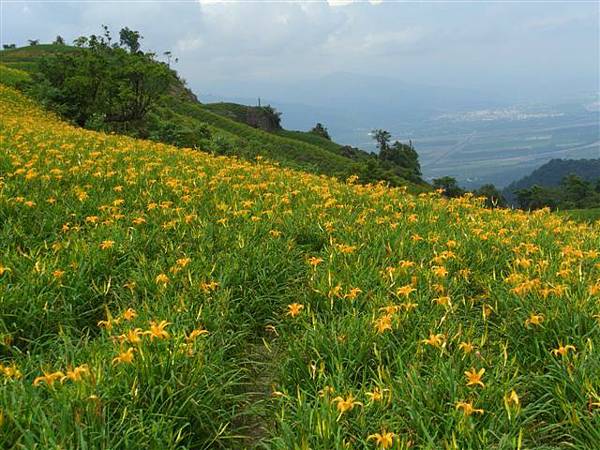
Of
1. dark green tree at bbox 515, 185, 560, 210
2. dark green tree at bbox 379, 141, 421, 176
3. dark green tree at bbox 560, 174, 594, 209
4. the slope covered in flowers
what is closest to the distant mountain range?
dark green tree at bbox 515, 185, 560, 210

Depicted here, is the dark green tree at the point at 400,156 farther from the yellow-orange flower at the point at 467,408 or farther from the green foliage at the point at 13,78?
the yellow-orange flower at the point at 467,408

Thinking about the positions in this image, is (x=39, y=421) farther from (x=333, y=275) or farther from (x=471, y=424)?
(x=333, y=275)

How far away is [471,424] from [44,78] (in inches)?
1072

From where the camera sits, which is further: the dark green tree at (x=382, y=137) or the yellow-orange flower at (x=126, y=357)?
the dark green tree at (x=382, y=137)

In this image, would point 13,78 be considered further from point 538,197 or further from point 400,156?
point 538,197

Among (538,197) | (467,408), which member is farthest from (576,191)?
(467,408)

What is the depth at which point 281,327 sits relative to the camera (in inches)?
151

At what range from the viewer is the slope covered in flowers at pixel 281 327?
98.3 inches

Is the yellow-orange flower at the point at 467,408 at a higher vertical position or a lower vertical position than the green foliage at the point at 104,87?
lower

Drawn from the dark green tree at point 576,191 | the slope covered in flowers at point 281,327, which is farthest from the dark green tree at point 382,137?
the slope covered in flowers at point 281,327

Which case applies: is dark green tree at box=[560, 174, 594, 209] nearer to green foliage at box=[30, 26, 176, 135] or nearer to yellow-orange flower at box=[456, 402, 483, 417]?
green foliage at box=[30, 26, 176, 135]

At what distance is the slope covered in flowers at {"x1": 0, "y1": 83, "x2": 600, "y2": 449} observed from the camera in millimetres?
2498

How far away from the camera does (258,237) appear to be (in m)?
5.26

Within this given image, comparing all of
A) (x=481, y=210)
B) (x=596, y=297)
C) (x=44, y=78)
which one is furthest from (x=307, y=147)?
(x=596, y=297)
